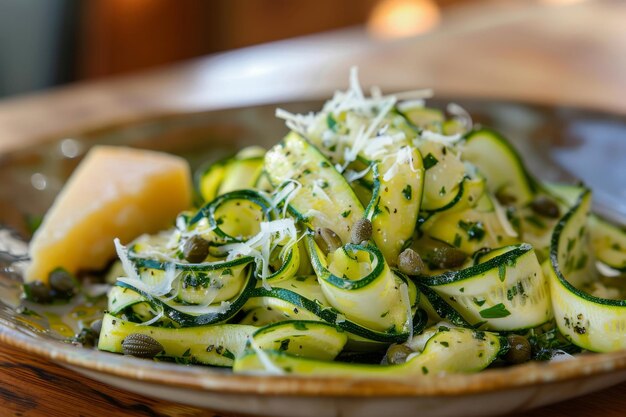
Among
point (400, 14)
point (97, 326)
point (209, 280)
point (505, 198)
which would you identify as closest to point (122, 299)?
point (97, 326)

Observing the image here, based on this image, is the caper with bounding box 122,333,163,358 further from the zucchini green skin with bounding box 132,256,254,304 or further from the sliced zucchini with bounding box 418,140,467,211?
the sliced zucchini with bounding box 418,140,467,211

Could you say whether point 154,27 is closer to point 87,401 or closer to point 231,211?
point 231,211

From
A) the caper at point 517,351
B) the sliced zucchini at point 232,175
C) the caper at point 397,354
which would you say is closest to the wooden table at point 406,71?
the sliced zucchini at point 232,175

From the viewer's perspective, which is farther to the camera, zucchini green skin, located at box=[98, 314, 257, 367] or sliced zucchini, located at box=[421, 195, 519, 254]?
sliced zucchini, located at box=[421, 195, 519, 254]

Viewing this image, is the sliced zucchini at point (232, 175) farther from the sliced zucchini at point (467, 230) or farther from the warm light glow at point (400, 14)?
the warm light glow at point (400, 14)

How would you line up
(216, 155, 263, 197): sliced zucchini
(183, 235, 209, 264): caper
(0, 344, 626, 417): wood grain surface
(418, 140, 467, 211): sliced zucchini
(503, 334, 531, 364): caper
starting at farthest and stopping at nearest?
1. (216, 155, 263, 197): sliced zucchini
2. (418, 140, 467, 211): sliced zucchini
3. (183, 235, 209, 264): caper
4. (503, 334, 531, 364): caper
5. (0, 344, 626, 417): wood grain surface

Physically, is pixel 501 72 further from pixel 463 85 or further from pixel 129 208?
pixel 129 208

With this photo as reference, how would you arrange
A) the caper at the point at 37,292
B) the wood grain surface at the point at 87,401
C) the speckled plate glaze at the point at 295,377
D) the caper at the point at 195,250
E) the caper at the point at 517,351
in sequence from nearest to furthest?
1. the speckled plate glaze at the point at 295,377
2. the wood grain surface at the point at 87,401
3. the caper at the point at 517,351
4. the caper at the point at 195,250
5. the caper at the point at 37,292

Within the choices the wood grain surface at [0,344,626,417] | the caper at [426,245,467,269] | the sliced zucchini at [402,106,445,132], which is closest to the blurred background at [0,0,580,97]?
the sliced zucchini at [402,106,445,132]
